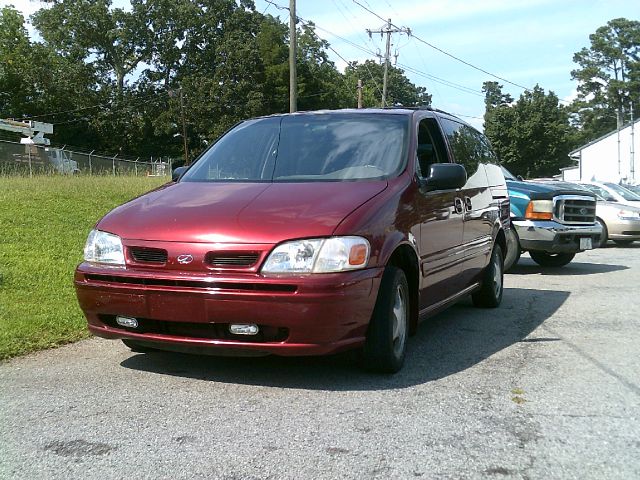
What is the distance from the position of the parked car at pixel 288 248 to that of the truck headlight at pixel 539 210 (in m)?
5.38

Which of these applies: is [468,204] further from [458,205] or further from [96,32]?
[96,32]

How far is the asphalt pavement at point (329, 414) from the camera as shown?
3.11 metres

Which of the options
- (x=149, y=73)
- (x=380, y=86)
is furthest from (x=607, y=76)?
(x=149, y=73)

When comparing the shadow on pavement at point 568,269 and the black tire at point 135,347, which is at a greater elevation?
the shadow on pavement at point 568,269

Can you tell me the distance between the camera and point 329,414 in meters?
3.75

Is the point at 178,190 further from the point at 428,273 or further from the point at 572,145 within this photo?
the point at 572,145

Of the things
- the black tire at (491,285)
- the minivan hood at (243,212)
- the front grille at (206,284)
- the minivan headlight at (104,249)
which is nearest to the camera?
the front grille at (206,284)

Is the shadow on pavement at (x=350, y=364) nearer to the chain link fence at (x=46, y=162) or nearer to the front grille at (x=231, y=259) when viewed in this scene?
the front grille at (x=231, y=259)

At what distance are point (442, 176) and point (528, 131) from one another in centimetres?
6591

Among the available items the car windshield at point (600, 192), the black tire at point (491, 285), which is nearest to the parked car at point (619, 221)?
the car windshield at point (600, 192)

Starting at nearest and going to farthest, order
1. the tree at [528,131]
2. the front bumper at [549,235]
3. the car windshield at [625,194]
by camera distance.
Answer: the front bumper at [549,235]
the car windshield at [625,194]
the tree at [528,131]

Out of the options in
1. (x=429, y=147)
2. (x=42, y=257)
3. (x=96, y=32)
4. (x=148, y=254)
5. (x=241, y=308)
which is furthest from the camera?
(x=96, y=32)

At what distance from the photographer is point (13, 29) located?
64688 mm

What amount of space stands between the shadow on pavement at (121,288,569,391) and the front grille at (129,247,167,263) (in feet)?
2.89
